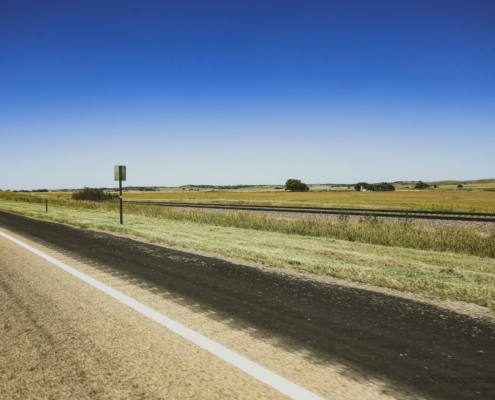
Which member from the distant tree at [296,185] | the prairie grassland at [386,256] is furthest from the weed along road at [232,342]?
the distant tree at [296,185]

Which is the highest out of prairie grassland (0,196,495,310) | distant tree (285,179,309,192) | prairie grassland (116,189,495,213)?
distant tree (285,179,309,192)

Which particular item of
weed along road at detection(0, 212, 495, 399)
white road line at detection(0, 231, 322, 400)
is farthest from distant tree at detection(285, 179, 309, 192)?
white road line at detection(0, 231, 322, 400)

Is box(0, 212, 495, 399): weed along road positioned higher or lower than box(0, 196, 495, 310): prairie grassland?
higher

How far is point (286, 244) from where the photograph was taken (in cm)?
1086

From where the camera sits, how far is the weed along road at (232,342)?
8.97 ft

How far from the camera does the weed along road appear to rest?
8.97ft

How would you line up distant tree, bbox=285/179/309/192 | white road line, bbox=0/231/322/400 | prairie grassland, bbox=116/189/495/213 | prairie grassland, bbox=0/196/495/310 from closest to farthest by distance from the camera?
white road line, bbox=0/231/322/400 < prairie grassland, bbox=0/196/495/310 < prairie grassland, bbox=116/189/495/213 < distant tree, bbox=285/179/309/192

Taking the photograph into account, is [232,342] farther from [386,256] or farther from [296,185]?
[296,185]

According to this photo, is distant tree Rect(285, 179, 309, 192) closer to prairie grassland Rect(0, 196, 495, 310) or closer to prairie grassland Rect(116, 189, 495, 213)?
prairie grassland Rect(116, 189, 495, 213)

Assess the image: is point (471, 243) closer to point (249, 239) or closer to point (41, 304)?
point (249, 239)

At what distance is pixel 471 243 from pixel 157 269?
10138mm

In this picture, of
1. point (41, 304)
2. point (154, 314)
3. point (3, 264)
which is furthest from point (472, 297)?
point (3, 264)

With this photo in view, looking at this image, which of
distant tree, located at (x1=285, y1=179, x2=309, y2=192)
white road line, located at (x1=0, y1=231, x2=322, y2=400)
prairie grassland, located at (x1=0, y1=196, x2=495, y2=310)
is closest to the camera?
white road line, located at (x1=0, y1=231, x2=322, y2=400)

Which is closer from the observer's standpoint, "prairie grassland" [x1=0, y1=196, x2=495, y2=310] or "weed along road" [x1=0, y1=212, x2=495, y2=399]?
"weed along road" [x1=0, y1=212, x2=495, y2=399]
